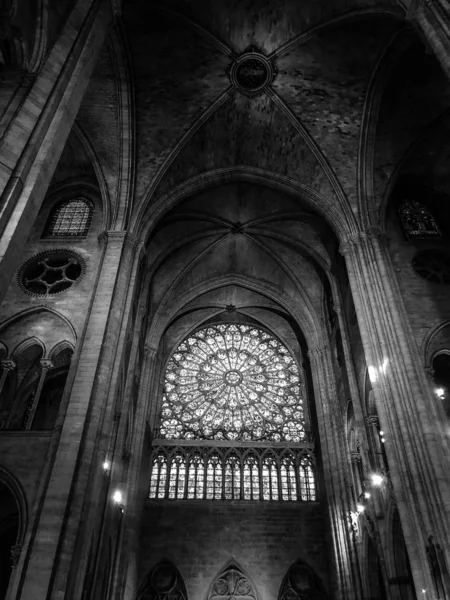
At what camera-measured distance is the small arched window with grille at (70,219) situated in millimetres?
15594

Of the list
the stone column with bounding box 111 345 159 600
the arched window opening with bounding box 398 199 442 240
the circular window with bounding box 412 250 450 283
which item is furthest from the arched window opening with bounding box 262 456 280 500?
the arched window opening with bounding box 398 199 442 240

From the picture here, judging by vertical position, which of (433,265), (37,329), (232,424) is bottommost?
(37,329)

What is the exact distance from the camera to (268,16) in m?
14.8

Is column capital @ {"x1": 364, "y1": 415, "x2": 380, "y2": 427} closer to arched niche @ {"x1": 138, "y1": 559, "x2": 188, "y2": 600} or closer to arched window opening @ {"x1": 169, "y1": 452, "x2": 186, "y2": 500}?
arched window opening @ {"x1": 169, "y1": 452, "x2": 186, "y2": 500}

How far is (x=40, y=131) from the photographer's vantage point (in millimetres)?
7387

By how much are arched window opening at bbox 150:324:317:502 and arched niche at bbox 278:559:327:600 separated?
6.97ft

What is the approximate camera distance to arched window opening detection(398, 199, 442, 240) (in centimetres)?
1555

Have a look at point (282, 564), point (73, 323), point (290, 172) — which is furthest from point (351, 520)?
point (290, 172)

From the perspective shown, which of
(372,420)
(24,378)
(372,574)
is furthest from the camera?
(372,420)

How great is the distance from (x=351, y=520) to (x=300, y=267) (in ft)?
31.3

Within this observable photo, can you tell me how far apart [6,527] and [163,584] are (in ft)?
18.2

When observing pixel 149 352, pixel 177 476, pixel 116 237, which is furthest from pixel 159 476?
pixel 116 237

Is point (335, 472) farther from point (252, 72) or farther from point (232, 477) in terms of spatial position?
point (252, 72)

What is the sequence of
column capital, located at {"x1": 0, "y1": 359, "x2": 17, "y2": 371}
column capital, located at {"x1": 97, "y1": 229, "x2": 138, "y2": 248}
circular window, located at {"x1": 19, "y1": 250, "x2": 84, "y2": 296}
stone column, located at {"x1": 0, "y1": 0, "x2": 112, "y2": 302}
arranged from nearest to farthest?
stone column, located at {"x1": 0, "y1": 0, "x2": 112, "y2": 302}, column capital, located at {"x1": 0, "y1": 359, "x2": 17, "y2": 371}, circular window, located at {"x1": 19, "y1": 250, "x2": 84, "y2": 296}, column capital, located at {"x1": 97, "y1": 229, "x2": 138, "y2": 248}
